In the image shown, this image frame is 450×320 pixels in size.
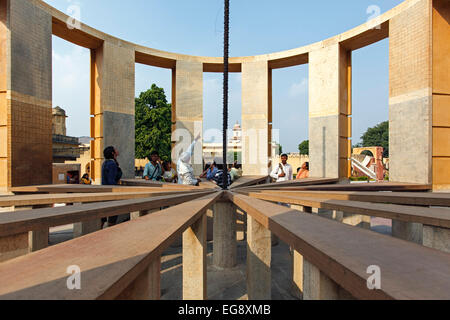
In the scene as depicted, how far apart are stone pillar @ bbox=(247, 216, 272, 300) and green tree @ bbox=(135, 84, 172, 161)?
75.2 feet

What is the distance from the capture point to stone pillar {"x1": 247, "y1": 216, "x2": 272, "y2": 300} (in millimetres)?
3871

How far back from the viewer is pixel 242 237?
324 inches

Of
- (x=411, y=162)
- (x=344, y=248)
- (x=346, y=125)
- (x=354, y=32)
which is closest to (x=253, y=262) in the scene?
(x=344, y=248)

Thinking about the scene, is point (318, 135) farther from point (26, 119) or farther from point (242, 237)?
point (26, 119)

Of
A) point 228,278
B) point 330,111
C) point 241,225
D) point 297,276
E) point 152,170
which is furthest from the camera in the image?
point 330,111

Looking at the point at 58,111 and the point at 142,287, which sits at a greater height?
the point at 58,111

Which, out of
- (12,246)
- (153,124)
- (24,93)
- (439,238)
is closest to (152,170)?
(24,93)

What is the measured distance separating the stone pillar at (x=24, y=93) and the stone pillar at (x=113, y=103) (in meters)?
1.77

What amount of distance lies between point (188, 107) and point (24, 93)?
5.31 m

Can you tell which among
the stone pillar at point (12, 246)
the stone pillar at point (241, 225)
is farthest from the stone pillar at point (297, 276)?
the stone pillar at point (12, 246)

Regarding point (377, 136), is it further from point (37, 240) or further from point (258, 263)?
point (37, 240)

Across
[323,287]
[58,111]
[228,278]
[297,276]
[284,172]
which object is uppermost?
[58,111]

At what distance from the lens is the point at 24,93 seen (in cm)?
606

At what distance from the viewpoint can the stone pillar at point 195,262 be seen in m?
3.27
